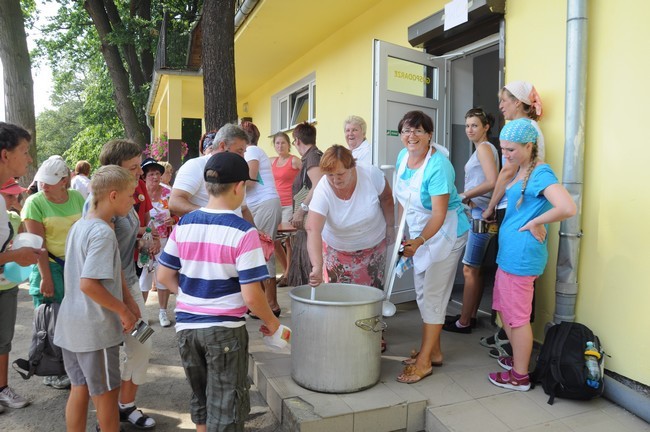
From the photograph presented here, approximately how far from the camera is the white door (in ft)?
14.4

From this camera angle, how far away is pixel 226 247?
212 centimetres

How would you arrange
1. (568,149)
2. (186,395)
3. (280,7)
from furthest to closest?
(280,7) → (186,395) → (568,149)

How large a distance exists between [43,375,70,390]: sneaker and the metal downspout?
→ 3408mm


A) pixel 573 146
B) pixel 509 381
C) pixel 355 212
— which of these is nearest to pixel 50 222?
pixel 355 212

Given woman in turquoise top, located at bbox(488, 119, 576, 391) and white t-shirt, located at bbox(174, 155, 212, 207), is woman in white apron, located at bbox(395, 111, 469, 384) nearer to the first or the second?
woman in turquoise top, located at bbox(488, 119, 576, 391)

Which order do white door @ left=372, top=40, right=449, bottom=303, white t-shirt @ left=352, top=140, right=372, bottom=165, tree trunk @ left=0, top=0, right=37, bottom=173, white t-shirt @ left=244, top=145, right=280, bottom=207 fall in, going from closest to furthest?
1. white t-shirt @ left=244, top=145, right=280, bottom=207
2. white door @ left=372, top=40, right=449, bottom=303
3. white t-shirt @ left=352, top=140, right=372, bottom=165
4. tree trunk @ left=0, top=0, right=37, bottom=173

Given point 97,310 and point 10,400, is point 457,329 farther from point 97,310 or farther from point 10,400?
point 10,400

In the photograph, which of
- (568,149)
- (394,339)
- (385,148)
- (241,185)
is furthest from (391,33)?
(241,185)

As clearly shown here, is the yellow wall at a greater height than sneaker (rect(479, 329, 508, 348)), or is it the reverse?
the yellow wall

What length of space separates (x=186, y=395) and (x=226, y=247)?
5.70 ft

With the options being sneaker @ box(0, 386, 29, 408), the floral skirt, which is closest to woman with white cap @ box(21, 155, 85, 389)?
sneaker @ box(0, 386, 29, 408)

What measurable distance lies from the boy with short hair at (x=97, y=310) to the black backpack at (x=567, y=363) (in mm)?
2311

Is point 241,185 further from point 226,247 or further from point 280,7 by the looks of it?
point 280,7

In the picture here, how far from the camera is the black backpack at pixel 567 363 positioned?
2723mm
